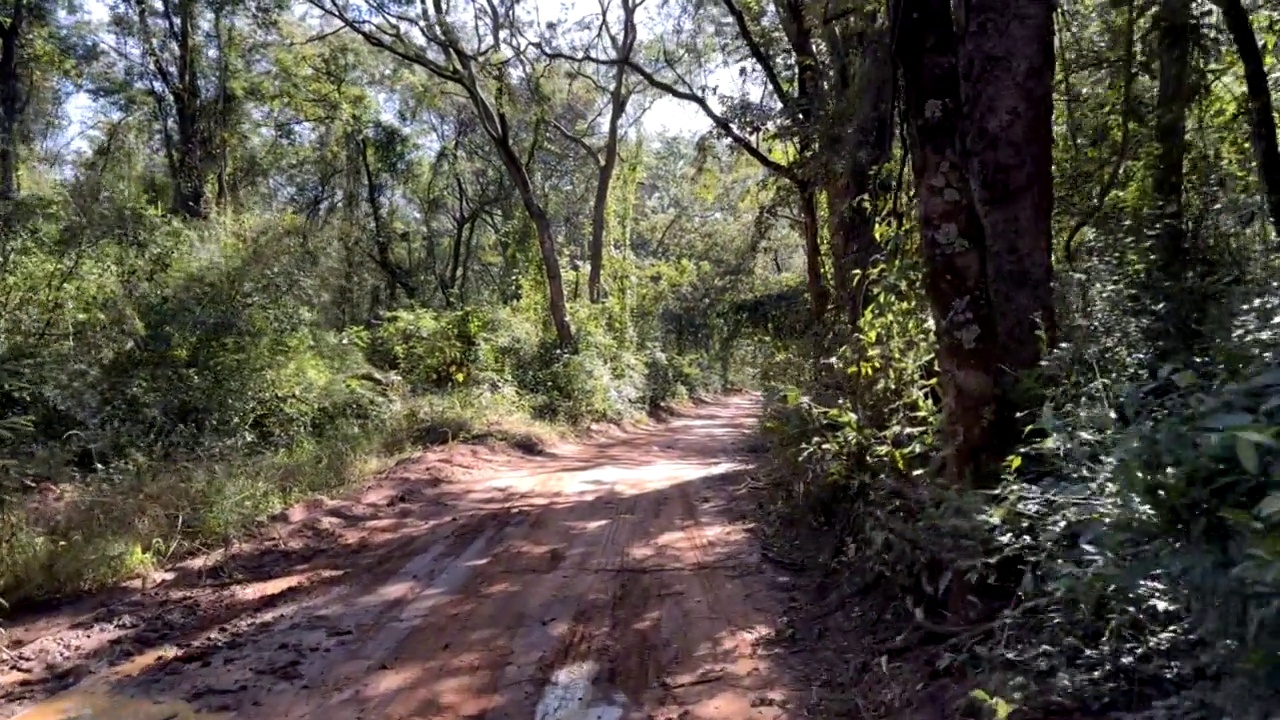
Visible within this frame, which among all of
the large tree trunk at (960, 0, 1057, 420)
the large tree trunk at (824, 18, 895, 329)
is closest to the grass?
the large tree trunk at (824, 18, 895, 329)

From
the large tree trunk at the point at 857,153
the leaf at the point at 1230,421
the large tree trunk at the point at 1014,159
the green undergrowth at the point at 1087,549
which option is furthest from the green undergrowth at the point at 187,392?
the leaf at the point at 1230,421

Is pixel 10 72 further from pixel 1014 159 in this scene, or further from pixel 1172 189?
pixel 1172 189

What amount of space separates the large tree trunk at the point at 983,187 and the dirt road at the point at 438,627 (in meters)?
2.06

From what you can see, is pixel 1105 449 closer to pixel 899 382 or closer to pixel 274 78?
pixel 899 382

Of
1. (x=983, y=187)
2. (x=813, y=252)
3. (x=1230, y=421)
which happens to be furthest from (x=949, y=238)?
(x=813, y=252)

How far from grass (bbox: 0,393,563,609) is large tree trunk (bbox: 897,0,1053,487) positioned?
20.9ft

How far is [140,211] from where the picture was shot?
1195 cm

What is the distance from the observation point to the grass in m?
6.71

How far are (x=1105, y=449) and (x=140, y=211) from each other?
12.3m

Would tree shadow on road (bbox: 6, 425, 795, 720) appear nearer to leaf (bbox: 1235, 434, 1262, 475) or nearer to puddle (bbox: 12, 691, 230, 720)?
puddle (bbox: 12, 691, 230, 720)

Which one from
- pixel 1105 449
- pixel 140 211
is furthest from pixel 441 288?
pixel 1105 449

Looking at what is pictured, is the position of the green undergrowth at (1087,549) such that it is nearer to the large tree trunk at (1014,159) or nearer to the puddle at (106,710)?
the large tree trunk at (1014,159)

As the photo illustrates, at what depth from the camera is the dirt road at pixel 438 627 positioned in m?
4.69

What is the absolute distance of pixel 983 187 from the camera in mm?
4938
